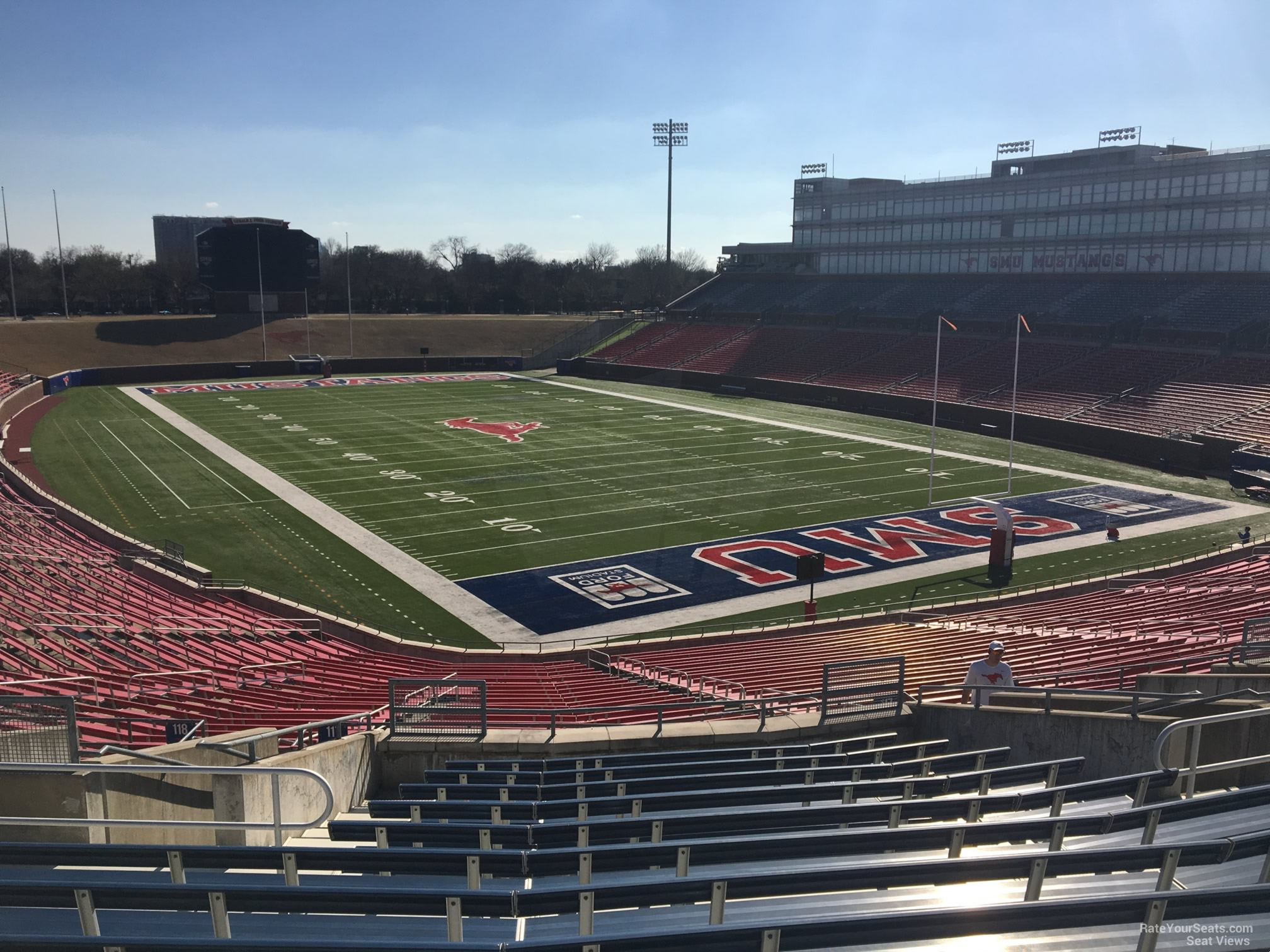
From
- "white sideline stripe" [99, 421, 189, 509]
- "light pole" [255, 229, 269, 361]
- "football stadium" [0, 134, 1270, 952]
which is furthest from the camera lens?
"light pole" [255, 229, 269, 361]

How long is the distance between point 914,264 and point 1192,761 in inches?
2774

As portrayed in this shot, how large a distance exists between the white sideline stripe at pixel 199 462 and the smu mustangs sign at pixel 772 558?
12.3 meters

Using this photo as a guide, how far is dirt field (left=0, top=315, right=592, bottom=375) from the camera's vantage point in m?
64.1

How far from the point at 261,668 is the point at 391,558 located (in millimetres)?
11034

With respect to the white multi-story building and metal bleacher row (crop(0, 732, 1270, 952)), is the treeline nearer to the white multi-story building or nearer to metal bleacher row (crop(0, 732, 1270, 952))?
the white multi-story building

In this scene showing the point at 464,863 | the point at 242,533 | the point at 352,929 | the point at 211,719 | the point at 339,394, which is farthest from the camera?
the point at 339,394

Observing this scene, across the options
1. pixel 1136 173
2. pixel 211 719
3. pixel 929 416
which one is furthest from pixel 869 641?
pixel 1136 173

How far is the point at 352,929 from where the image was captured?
4566 millimetres

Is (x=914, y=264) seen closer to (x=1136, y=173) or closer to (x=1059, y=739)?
(x=1136, y=173)

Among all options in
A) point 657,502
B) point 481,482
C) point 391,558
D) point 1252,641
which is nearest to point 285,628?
point 391,558

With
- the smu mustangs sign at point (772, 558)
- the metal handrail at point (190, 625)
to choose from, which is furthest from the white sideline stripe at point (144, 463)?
the metal handrail at point (190, 625)

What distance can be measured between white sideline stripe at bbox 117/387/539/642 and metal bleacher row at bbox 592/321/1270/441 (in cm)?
3113

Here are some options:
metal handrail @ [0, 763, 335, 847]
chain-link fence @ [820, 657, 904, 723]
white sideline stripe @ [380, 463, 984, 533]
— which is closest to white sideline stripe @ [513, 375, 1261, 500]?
white sideline stripe @ [380, 463, 984, 533]

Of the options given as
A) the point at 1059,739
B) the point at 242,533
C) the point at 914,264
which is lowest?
the point at 242,533
